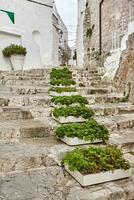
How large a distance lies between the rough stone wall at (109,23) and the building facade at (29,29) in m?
1.74

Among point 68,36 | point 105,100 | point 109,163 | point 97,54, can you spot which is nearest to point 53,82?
point 105,100

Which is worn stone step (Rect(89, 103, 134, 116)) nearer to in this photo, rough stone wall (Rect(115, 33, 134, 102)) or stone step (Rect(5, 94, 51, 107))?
rough stone wall (Rect(115, 33, 134, 102))

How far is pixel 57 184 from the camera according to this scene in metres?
2.28

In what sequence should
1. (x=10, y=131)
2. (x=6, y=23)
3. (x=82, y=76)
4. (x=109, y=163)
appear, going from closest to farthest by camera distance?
(x=109, y=163), (x=10, y=131), (x=82, y=76), (x=6, y=23)

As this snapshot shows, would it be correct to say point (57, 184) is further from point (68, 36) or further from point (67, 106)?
point (68, 36)

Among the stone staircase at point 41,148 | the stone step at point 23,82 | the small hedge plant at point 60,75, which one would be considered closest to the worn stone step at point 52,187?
the stone staircase at point 41,148

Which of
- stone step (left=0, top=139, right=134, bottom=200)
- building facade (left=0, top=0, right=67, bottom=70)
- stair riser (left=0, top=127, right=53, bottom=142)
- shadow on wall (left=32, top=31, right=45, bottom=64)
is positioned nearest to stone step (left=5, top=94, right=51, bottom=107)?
stair riser (left=0, top=127, right=53, bottom=142)

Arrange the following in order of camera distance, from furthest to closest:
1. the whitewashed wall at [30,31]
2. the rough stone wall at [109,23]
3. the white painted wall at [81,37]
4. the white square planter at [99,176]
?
the white painted wall at [81,37], the whitewashed wall at [30,31], the rough stone wall at [109,23], the white square planter at [99,176]

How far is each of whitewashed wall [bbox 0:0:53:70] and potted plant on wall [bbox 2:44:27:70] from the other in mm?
276

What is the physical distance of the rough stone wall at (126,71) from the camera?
5.44 metres

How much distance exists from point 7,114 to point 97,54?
20.5 ft

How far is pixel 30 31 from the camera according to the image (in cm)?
1006

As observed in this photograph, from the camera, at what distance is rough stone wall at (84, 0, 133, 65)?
785 cm

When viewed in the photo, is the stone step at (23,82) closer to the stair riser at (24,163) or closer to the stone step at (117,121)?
the stone step at (117,121)
